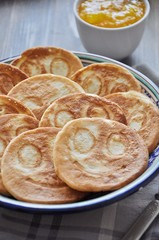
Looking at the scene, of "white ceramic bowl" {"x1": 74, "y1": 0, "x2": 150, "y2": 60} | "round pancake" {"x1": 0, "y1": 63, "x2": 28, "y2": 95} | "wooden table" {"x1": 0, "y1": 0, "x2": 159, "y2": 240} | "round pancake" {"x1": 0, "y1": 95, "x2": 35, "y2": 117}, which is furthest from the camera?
"wooden table" {"x1": 0, "y1": 0, "x2": 159, "y2": 240}

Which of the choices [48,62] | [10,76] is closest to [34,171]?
[10,76]

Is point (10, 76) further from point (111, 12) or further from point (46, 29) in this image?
point (46, 29)

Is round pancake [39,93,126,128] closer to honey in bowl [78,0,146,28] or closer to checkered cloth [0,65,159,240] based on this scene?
checkered cloth [0,65,159,240]

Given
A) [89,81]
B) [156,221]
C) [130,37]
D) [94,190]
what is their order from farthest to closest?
[130,37] → [89,81] → [156,221] → [94,190]

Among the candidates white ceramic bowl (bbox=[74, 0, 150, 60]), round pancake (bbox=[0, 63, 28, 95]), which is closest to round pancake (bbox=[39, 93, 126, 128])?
round pancake (bbox=[0, 63, 28, 95])

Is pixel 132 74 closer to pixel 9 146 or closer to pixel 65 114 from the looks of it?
pixel 65 114

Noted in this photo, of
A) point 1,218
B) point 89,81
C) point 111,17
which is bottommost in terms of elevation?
point 1,218

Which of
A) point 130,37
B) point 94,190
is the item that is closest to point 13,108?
point 94,190
